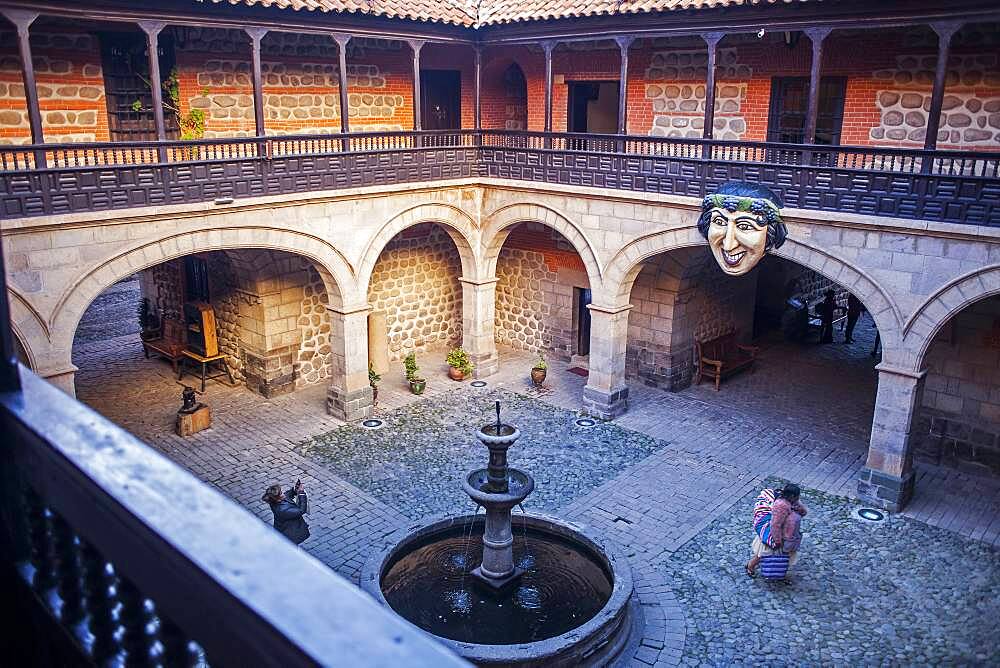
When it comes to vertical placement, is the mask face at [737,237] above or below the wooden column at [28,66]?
below

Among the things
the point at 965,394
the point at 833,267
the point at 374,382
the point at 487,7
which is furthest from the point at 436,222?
the point at 965,394

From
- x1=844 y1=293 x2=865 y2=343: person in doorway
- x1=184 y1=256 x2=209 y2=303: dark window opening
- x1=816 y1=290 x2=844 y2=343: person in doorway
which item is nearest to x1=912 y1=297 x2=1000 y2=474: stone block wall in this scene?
x1=816 y1=290 x2=844 y2=343: person in doorway

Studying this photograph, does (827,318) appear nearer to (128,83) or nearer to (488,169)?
(488,169)

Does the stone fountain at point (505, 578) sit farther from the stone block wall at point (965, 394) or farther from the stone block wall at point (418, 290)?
the stone block wall at point (418, 290)

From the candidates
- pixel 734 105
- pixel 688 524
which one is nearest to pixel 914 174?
pixel 734 105

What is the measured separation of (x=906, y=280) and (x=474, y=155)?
8593mm

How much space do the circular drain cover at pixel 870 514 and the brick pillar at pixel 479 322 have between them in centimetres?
821

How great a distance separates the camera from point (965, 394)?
13.1m

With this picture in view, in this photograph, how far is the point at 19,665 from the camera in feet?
7.05

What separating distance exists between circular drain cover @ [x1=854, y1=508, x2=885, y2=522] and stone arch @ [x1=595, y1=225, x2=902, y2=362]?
228cm

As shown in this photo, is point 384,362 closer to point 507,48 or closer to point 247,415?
point 247,415

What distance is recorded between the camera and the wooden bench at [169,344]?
1697 cm

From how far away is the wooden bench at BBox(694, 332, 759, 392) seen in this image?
16922 millimetres

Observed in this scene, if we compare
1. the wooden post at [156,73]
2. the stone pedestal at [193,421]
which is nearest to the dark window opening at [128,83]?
the wooden post at [156,73]
